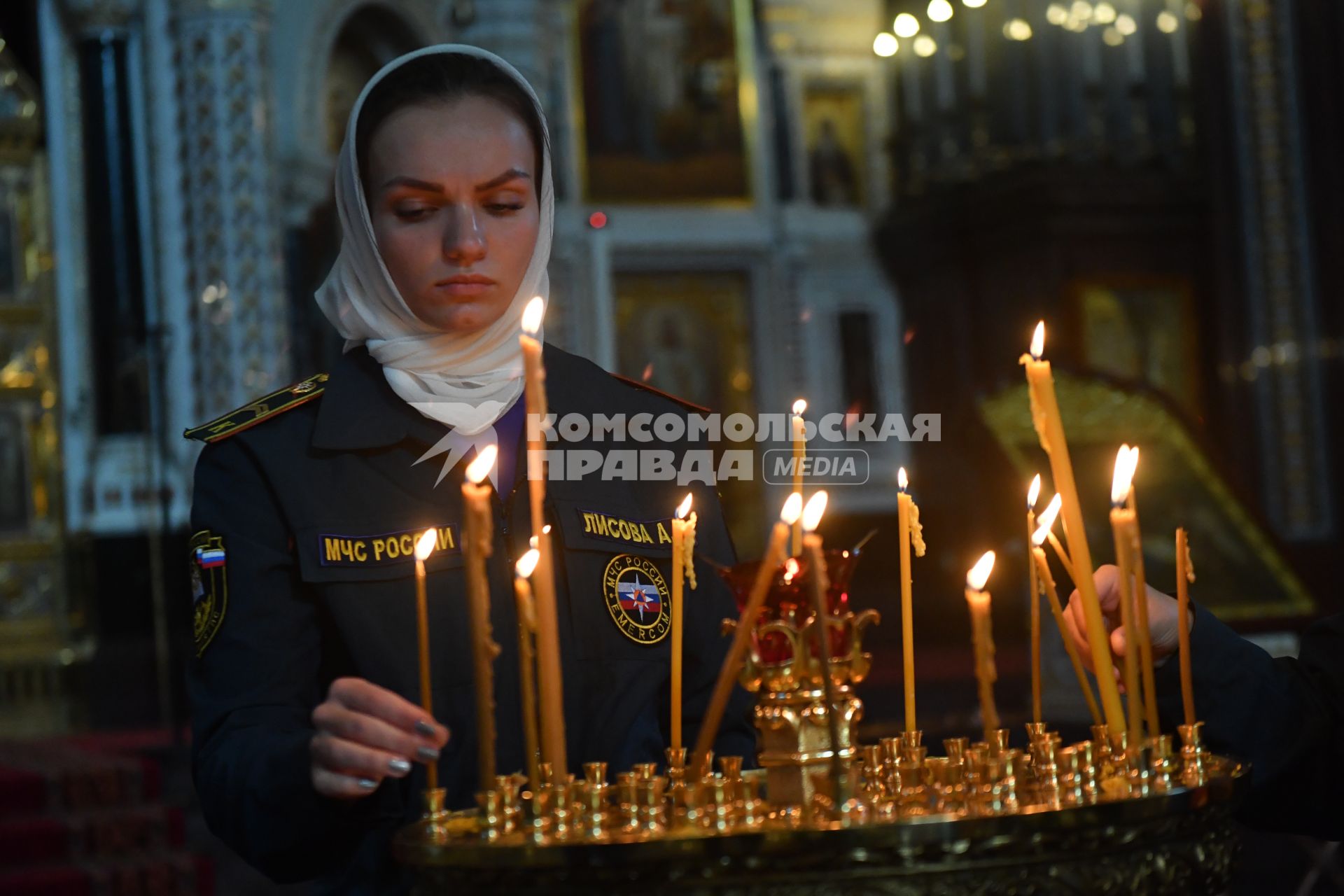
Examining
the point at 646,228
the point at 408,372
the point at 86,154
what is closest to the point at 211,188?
the point at 86,154

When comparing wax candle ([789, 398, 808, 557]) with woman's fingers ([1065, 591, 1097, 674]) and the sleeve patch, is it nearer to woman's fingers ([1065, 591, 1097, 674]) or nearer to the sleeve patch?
woman's fingers ([1065, 591, 1097, 674])

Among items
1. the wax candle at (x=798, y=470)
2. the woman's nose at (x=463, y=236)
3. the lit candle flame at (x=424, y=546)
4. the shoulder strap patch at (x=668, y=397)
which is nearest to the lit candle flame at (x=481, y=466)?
the lit candle flame at (x=424, y=546)

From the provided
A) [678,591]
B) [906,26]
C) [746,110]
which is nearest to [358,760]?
[678,591]

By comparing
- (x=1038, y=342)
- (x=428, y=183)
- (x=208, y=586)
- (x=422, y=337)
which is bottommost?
(x=208, y=586)

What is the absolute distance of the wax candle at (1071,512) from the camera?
3.49 ft

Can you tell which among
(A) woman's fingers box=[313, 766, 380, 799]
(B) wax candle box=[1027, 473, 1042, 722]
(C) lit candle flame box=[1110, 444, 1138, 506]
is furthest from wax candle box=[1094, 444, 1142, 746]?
(A) woman's fingers box=[313, 766, 380, 799]

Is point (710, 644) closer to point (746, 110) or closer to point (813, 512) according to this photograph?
point (813, 512)

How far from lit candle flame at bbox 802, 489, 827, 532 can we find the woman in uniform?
491 mm

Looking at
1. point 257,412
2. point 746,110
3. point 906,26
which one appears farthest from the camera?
point 746,110

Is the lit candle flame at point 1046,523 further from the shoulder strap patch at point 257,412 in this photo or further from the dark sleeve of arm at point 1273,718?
the shoulder strap patch at point 257,412

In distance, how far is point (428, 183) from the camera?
162 cm

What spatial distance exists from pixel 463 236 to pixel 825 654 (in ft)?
2.49

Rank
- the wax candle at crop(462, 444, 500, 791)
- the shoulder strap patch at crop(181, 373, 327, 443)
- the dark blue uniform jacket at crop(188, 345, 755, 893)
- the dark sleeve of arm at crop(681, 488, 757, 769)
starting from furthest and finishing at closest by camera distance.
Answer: the dark sleeve of arm at crop(681, 488, 757, 769) → the shoulder strap patch at crop(181, 373, 327, 443) → the dark blue uniform jacket at crop(188, 345, 755, 893) → the wax candle at crop(462, 444, 500, 791)

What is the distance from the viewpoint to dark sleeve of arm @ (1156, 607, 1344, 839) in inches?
59.6
